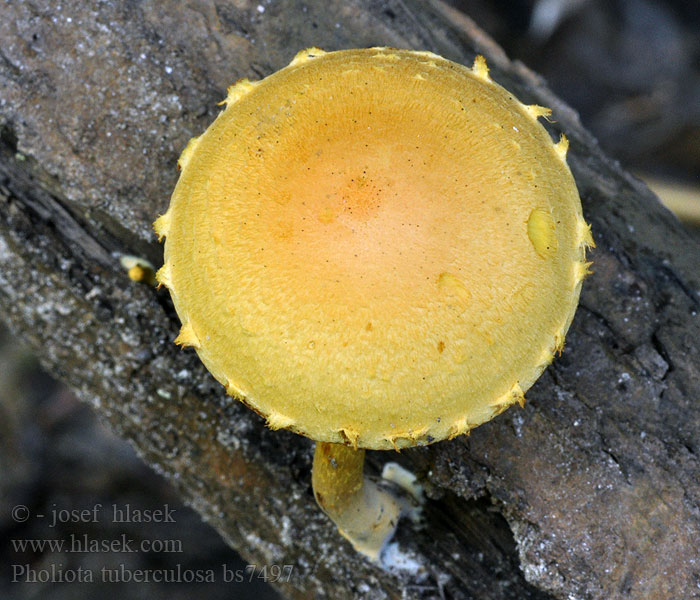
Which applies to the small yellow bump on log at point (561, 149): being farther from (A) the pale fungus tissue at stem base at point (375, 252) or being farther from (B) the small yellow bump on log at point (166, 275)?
(B) the small yellow bump on log at point (166, 275)

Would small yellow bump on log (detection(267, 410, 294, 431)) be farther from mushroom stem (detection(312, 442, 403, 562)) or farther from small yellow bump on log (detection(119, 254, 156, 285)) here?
small yellow bump on log (detection(119, 254, 156, 285))

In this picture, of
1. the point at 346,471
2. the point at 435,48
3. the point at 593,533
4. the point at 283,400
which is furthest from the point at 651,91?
the point at 283,400

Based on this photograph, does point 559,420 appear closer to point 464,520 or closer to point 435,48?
point 464,520

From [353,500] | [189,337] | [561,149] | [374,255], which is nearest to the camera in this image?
[374,255]

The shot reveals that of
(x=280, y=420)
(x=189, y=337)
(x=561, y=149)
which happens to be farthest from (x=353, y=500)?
(x=561, y=149)

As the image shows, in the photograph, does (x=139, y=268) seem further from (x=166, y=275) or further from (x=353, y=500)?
(x=353, y=500)

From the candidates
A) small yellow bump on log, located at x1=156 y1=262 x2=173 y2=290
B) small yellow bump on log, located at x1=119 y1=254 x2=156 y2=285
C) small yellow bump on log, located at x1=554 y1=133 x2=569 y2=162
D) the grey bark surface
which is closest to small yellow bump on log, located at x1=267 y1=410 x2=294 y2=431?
small yellow bump on log, located at x1=156 y1=262 x2=173 y2=290
